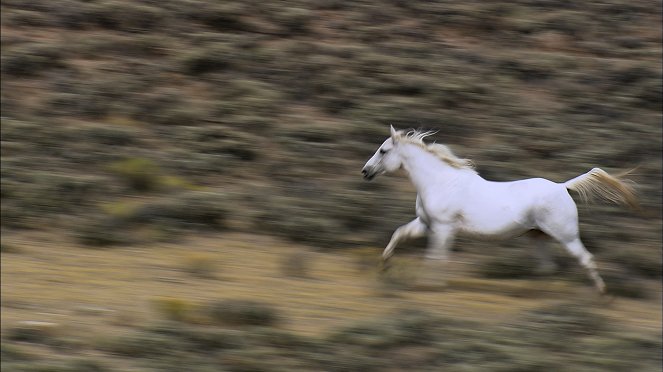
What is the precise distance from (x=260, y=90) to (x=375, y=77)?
1.67m

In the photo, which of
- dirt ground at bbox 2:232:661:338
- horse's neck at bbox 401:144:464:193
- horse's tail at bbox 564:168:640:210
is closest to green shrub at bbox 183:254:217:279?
dirt ground at bbox 2:232:661:338

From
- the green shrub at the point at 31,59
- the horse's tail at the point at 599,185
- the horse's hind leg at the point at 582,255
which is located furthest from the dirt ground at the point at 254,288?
the green shrub at the point at 31,59

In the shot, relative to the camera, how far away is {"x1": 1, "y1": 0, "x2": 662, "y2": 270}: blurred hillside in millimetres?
11859

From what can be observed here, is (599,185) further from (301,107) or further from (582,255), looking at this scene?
(301,107)

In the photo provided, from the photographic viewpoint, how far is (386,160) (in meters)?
8.69

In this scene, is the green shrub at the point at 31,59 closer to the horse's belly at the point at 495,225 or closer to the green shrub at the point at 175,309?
the green shrub at the point at 175,309

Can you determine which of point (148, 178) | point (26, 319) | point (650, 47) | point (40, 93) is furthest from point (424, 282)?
point (650, 47)

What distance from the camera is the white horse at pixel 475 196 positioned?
8609 millimetres

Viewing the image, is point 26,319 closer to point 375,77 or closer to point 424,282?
point 424,282

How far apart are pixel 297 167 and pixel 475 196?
15.2 feet

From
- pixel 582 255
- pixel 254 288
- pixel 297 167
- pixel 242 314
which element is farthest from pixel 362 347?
pixel 297 167

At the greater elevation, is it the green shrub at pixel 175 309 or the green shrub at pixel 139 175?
the green shrub at pixel 175 309

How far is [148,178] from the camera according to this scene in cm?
1270

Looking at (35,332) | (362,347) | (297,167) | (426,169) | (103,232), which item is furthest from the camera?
(297,167)
